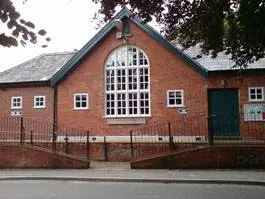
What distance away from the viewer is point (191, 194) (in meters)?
10.4

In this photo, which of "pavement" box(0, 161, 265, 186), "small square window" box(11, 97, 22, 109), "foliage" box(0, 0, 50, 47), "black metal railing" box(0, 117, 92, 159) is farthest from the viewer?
"small square window" box(11, 97, 22, 109)

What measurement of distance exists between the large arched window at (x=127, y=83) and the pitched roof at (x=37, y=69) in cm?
372

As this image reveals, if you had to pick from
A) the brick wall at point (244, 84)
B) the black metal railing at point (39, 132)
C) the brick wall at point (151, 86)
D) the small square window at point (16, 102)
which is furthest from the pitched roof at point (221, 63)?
the small square window at point (16, 102)

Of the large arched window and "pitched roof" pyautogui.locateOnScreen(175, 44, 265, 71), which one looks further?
the large arched window

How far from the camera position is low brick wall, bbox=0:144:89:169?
16109mm

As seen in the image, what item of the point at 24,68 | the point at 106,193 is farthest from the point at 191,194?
the point at 24,68

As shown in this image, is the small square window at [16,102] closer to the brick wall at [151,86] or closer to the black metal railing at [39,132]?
the black metal railing at [39,132]

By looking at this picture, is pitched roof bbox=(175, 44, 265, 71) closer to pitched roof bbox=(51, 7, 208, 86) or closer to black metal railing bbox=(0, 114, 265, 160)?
pitched roof bbox=(51, 7, 208, 86)

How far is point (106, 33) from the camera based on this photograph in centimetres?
2116

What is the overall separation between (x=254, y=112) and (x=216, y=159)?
5.10 m

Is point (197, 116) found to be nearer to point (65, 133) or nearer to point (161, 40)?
point (161, 40)

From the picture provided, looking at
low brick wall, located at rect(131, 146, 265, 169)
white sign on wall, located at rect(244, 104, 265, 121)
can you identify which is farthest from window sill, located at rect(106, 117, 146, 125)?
white sign on wall, located at rect(244, 104, 265, 121)

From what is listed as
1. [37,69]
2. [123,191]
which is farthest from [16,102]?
[123,191]

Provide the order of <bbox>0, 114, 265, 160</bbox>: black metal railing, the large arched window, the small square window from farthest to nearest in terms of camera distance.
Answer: the small square window < the large arched window < <bbox>0, 114, 265, 160</bbox>: black metal railing
